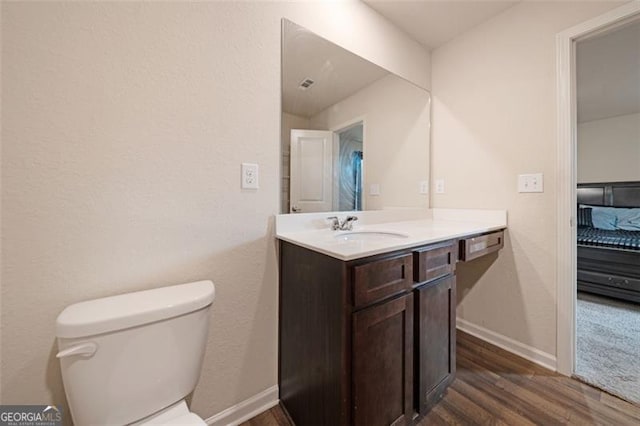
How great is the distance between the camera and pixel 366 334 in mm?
930

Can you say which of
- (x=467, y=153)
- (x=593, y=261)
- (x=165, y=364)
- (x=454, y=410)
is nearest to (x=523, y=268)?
(x=467, y=153)

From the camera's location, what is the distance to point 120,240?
3.09ft

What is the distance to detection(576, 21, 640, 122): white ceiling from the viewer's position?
6.62ft

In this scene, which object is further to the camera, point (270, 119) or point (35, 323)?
point (270, 119)

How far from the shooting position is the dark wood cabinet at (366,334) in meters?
0.91

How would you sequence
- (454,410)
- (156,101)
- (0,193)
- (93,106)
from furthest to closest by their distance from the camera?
1. (454,410)
2. (156,101)
3. (93,106)
4. (0,193)

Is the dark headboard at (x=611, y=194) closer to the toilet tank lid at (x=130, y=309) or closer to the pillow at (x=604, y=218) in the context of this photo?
the pillow at (x=604, y=218)

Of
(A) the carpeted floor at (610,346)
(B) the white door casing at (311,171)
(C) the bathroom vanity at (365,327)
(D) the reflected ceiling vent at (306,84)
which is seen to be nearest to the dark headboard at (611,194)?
(A) the carpeted floor at (610,346)

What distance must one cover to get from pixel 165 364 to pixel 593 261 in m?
3.71

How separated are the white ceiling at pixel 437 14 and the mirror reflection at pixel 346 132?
0.36 metres

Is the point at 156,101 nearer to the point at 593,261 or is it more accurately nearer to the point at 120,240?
the point at 120,240

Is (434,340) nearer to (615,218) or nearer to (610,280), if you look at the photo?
(610,280)

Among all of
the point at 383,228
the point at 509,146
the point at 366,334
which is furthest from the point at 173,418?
the point at 509,146

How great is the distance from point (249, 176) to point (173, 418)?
929mm
